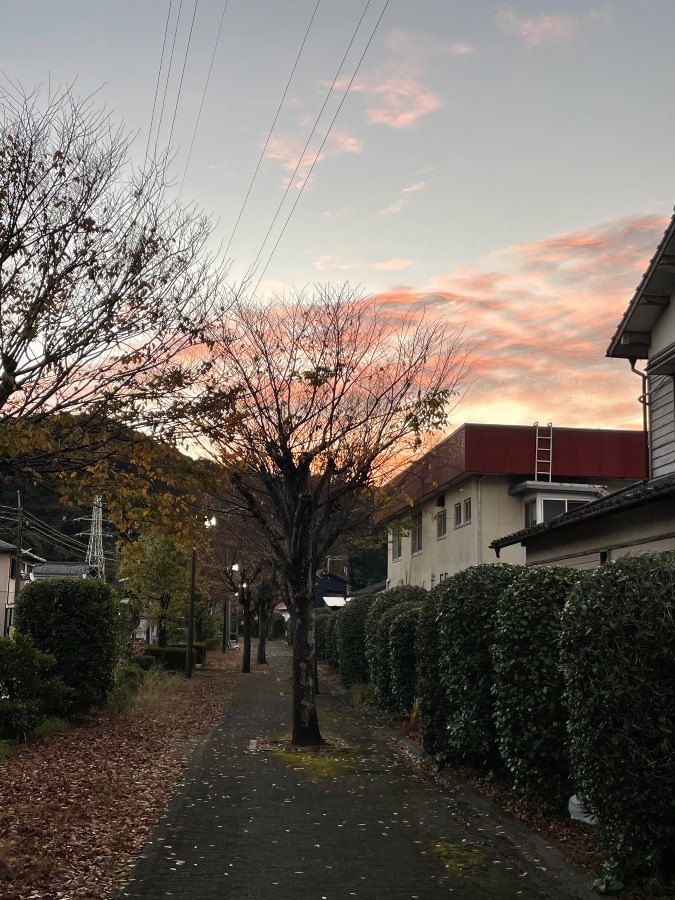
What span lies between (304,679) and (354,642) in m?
12.6

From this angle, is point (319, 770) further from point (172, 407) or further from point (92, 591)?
point (92, 591)

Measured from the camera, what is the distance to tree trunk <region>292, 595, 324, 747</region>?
50.0 ft

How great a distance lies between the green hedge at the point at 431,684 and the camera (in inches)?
477

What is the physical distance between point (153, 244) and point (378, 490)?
758cm

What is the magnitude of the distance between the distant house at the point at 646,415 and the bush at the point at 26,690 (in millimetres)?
9273

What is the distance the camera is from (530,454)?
29922 millimetres

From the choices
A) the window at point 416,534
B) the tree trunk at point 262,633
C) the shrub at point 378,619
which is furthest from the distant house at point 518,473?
the tree trunk at point 262,633

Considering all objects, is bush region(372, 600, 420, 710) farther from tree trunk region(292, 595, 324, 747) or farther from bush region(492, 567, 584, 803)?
bush region(492, 567, 584, 803)

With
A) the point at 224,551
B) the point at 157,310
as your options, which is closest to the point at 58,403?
the point at 157,310

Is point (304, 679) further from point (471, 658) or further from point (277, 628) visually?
point (277, 628)

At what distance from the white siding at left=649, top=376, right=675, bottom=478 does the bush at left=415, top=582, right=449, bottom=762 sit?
5045 millimetres

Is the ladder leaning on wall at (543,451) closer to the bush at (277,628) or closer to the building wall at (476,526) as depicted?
the building wall at (476,526)

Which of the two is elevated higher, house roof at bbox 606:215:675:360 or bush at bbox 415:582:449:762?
house roof at bbox 606:215:675:360

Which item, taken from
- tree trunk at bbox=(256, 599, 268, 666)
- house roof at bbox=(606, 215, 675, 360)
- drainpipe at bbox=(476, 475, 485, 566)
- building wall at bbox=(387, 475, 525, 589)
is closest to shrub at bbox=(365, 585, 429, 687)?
building wall at bbox=(387, 475, 525, 589)
